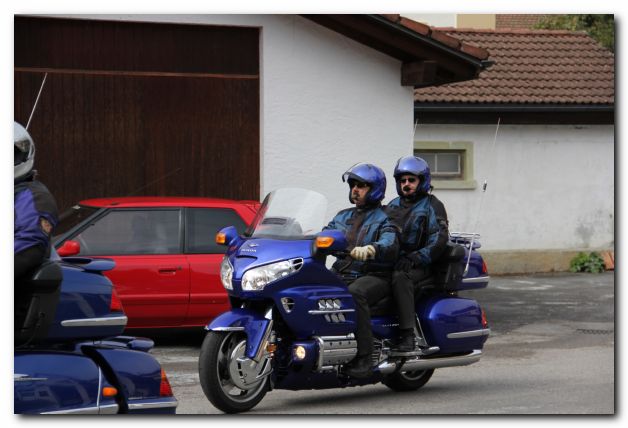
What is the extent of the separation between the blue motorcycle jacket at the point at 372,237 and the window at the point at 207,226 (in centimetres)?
290

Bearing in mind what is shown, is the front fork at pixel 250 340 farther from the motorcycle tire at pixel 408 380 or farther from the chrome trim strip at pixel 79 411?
the chrome trim strip at pixel 79 411

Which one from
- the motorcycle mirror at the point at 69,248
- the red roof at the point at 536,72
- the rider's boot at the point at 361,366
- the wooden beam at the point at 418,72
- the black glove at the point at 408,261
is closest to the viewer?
the rider's boot at the point at 361,366

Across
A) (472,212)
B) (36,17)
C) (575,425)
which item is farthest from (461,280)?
(472,212)

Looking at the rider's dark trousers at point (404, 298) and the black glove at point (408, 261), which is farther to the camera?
the black glove at point (408, 261)

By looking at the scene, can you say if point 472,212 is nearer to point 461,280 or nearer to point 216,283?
point 216,283

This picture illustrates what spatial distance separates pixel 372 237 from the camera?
353 inches

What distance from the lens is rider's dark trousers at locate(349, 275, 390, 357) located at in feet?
28.8

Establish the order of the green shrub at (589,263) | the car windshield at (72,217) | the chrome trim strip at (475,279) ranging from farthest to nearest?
the green shrub at (589,263) → the car windshield at (72,217) → the chrome trim strip at (475,279)

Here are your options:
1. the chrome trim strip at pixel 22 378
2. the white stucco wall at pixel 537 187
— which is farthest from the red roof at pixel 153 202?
the white stucco wall at pixel 537 187

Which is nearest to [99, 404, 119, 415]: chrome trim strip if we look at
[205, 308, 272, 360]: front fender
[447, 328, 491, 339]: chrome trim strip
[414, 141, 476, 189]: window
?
[205, 308, 272, 360]: front fender

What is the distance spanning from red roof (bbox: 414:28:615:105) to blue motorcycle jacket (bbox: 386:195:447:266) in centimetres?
1077

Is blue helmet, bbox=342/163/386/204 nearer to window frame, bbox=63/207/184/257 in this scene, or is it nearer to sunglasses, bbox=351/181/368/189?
sunglasses, bbox=351/181/368/189

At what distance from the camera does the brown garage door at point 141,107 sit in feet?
41.1

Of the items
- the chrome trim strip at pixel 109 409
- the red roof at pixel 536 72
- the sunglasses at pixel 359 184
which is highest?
the red roof at pixel 536 72
